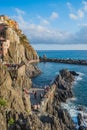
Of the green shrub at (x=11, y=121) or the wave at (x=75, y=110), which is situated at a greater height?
the green shrub at (x=11, y=121)

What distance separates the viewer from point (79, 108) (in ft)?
214

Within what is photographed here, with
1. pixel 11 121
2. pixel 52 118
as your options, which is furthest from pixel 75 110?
pixel 11 121

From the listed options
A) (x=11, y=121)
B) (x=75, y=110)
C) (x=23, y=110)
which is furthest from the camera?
(x=75, y=110)

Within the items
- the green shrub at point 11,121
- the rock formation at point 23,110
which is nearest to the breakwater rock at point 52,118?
the rock formation at point 23,110

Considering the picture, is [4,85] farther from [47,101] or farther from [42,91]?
[42,91]

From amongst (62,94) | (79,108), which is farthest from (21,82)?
(79,108)

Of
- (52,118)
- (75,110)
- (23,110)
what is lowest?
(75,110)

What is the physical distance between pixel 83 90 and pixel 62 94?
46.3 ft

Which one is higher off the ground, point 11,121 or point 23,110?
point 11,121

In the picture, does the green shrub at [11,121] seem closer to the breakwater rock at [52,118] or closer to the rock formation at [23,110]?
the rock formation at [23,110]

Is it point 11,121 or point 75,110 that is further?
point 75,110

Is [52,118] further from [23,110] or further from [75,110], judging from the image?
[75,110]

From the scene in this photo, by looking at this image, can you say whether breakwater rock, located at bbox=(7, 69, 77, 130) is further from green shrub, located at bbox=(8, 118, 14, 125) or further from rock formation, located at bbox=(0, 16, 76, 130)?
green shrub, located at bbox=(8, 118, 14, 125)

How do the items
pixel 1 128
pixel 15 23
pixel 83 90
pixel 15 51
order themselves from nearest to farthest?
pixel 1 128 < pixel 83 90 < pixel 15 51 < pixel 15 23
